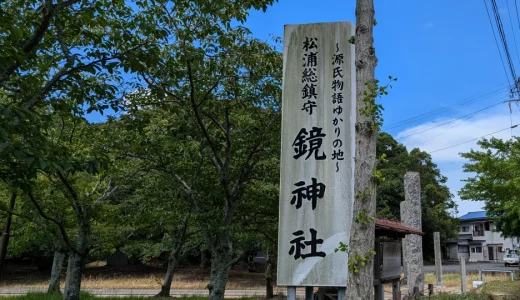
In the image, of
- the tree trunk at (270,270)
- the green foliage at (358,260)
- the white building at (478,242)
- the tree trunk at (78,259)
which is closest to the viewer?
the green foliage at (358,260)

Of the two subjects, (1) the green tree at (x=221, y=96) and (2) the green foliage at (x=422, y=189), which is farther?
(2) the green foliage at (x=422, y=189)

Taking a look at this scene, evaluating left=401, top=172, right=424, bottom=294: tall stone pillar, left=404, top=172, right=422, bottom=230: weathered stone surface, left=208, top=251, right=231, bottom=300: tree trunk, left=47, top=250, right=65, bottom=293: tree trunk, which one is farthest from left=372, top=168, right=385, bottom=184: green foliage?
left=47, top=250, right=65, bottom=293: tree trunk

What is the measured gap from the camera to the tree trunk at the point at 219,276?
341 inches

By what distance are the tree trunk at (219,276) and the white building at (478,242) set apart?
48246 millimetres

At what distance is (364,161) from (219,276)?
19.3 ft

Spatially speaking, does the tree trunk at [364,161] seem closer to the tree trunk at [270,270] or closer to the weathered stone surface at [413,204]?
the weathered stone surface at [413,204]

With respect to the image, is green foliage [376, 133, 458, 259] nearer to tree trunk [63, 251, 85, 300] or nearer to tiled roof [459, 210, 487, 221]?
tiled roof [459, 210, 487, 221]

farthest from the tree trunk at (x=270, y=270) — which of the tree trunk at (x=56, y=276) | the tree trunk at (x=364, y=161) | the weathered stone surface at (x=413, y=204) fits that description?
the tree trunk at (x=364, y=161)

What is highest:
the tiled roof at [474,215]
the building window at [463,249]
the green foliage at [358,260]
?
the tiled roof at [474,215]

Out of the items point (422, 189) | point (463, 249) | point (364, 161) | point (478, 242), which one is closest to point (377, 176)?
point (364, 161)

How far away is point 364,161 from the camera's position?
3.69 metres

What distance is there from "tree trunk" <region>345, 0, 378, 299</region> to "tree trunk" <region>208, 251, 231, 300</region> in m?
5.56

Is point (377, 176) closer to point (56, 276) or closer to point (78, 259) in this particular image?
point (78, 259)

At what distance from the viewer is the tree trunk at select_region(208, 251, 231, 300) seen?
8664 millimetres
